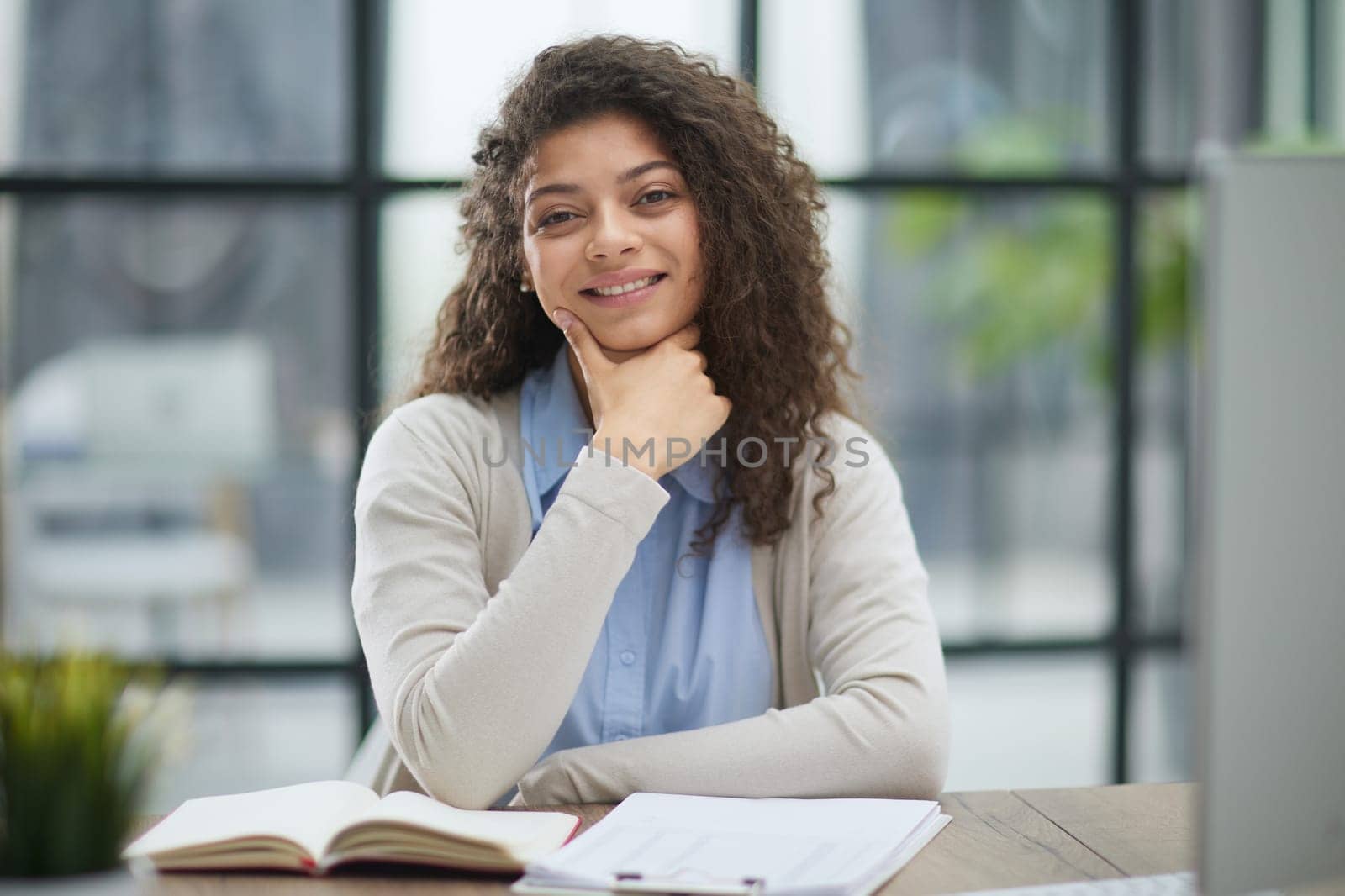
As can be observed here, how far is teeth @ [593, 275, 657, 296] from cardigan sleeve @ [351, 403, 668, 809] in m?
0.29

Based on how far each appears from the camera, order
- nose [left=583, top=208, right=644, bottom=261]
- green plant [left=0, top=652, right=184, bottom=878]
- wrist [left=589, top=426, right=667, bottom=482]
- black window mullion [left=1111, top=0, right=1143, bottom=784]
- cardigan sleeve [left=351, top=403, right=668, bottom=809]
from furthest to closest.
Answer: black window mullion [left=1111, top=0, right=1143, bottom=784], nose [left=583, top=208, right=644, bottom=261], wrist [left=589, top=426, right=667, bottom=482], cardigan sleeve [left=351, top=403, right=668, bottom=809], green plant [left=0, top=652, right=184, bottom=878]

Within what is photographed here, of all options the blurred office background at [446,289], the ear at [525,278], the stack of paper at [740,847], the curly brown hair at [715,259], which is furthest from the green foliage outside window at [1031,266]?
the stack of paper at [740,847]

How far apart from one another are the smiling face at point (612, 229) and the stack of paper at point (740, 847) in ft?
2.04

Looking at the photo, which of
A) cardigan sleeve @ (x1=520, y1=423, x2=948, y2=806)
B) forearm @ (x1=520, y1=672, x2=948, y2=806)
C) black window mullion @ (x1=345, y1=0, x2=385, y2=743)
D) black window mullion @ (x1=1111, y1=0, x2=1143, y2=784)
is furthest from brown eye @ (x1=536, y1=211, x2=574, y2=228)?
black window mullion @ (x1=1111, y1=0, x2=1143, y2=784)

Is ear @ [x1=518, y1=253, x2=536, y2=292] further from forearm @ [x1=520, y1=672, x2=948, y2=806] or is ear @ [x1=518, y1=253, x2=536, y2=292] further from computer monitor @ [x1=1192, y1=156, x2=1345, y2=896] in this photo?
computer monitor @ [x1=1192, y1=156, x2=1345, y2=896]

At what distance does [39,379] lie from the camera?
9.16 feet

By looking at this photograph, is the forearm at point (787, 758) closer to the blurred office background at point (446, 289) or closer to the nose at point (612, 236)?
the nose at point (612, 236)

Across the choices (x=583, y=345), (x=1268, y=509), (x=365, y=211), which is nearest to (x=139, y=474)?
(x=365, y=211)

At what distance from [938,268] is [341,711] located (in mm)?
1742

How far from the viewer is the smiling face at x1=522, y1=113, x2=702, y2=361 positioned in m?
1.53

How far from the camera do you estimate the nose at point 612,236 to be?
1.51 metres

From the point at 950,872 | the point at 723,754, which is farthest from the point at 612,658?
the point at 950,872

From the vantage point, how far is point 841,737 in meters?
1.30

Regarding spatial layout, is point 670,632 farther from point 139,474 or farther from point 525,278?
point 139,474
